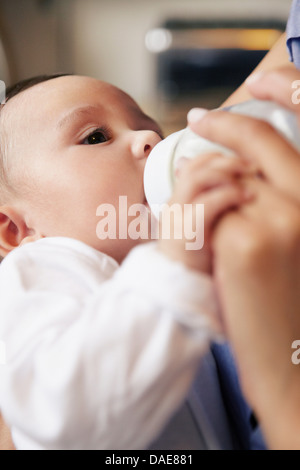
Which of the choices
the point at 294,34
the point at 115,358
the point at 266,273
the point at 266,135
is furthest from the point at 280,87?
the point at 294,34

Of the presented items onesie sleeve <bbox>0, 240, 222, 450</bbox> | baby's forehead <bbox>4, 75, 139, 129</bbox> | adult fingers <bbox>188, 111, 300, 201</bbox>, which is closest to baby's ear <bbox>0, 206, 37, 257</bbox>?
baby's forehead <bbox>4, 75, 139, 129</bbox>

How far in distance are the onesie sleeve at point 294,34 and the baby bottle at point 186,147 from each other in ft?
0.98

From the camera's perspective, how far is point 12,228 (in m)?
0.82

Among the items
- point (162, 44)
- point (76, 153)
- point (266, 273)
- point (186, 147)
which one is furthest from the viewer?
point (162, 44)

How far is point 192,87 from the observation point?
12.3 feet

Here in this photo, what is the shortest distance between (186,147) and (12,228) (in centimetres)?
36

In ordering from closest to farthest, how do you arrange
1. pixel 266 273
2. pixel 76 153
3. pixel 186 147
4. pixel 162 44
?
pixel 266 273, pixel 186 147, pixel 76 153, pixel 162 44

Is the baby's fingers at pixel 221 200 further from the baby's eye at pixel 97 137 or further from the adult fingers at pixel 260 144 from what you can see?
the baby's eye at pixel 97 137

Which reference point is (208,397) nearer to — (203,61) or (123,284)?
(123,284)

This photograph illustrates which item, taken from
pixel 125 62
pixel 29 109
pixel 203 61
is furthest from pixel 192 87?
pixel 29 109

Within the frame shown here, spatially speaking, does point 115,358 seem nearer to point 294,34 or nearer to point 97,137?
point 97,137

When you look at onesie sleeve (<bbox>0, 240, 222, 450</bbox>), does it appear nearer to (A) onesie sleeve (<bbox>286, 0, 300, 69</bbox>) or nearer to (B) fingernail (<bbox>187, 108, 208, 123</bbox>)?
(B) fingernail (<bbox>187, 108, 208, 123</bbox>)

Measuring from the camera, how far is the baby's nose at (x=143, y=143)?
0.77m

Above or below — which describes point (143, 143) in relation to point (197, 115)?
below
